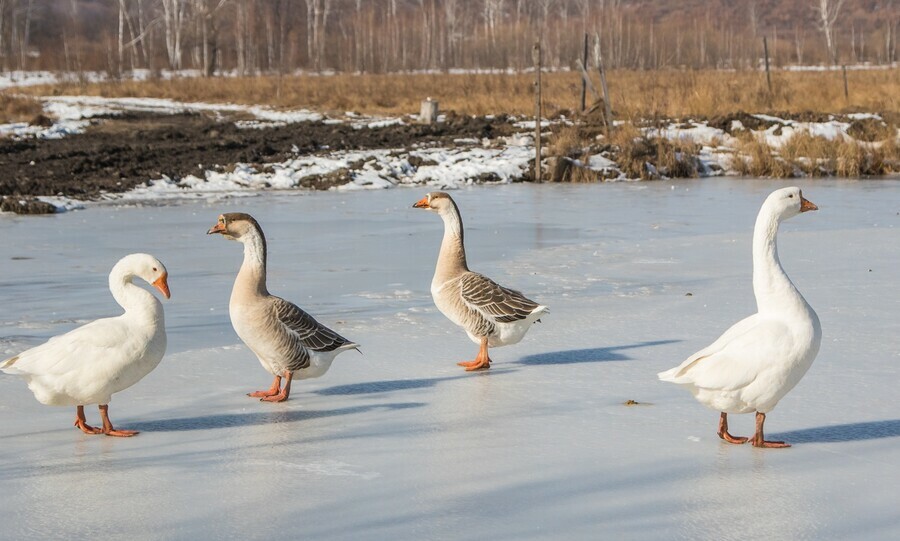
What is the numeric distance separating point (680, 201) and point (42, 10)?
118 meters

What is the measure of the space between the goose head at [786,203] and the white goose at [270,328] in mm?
2072

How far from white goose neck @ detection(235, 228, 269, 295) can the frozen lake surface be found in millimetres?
568

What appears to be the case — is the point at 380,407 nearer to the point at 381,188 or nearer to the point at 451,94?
the point at 381,188

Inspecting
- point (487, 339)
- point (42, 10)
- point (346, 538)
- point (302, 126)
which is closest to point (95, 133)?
point (302, 126)

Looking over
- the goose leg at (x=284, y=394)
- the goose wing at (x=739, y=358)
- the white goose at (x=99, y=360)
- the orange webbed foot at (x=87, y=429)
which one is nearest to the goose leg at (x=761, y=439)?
the goose wing at (x=739, y=358)

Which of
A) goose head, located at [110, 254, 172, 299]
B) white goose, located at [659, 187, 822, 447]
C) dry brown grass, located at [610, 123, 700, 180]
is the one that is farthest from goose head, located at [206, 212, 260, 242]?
dry brown grass, located at [610, 123, 700, 180]

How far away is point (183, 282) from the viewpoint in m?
8.76

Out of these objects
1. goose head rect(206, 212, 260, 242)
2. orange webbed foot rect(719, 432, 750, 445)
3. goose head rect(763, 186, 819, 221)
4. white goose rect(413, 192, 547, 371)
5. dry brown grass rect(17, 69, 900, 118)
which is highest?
dry brown grass rect(17, 69, 900, 118)

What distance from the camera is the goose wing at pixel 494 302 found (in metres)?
5.81

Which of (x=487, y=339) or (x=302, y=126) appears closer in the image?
(x=487, y=339)

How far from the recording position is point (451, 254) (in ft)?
20.5

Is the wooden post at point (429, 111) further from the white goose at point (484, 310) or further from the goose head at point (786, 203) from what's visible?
the goose head at point (786, 203)

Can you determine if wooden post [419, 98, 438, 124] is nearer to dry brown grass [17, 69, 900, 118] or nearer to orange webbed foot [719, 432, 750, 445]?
dry brown grass [17, 69, 900, 118]

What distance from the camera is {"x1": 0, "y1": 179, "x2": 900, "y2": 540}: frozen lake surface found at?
356 cm
